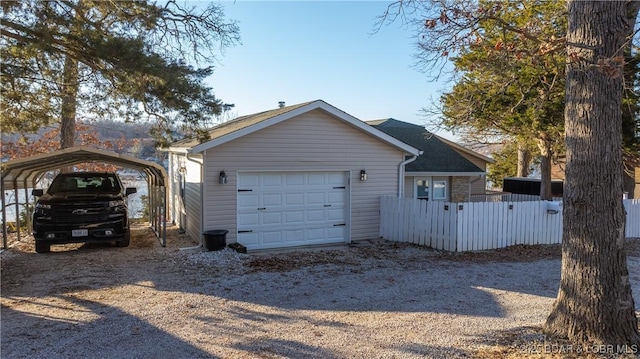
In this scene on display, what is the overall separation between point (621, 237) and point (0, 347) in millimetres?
6886

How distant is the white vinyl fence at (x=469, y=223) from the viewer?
1025cm

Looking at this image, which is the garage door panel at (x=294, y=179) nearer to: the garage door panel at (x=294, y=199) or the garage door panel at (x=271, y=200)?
the garage door panel at (x=294, y=199)

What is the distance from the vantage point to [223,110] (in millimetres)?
9250

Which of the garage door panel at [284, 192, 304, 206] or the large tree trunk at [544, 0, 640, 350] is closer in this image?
the large tree trunk at [544, 0, 640, 350]

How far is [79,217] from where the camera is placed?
31.0 feet

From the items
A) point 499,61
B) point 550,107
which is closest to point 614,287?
point 499,61

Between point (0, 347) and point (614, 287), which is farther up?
point (614, 287)

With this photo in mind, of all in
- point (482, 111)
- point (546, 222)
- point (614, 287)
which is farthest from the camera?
point (482, 111)

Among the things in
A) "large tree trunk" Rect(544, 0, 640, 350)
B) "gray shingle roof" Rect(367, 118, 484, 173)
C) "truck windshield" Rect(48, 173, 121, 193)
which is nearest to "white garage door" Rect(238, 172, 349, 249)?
"truck windshield" Rect(48, 173, 121, 193)

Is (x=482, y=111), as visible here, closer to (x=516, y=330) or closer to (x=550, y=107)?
(x=550, y=107)

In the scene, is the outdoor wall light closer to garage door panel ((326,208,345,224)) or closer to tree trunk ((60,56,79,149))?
garage door panel ((326,208,345,224))

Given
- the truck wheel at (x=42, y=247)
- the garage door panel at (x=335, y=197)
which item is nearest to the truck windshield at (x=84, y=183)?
the truck wheel at (x=42, y=247)

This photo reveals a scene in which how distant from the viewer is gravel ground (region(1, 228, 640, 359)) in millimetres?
4719

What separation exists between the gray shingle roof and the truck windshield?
10.2m
